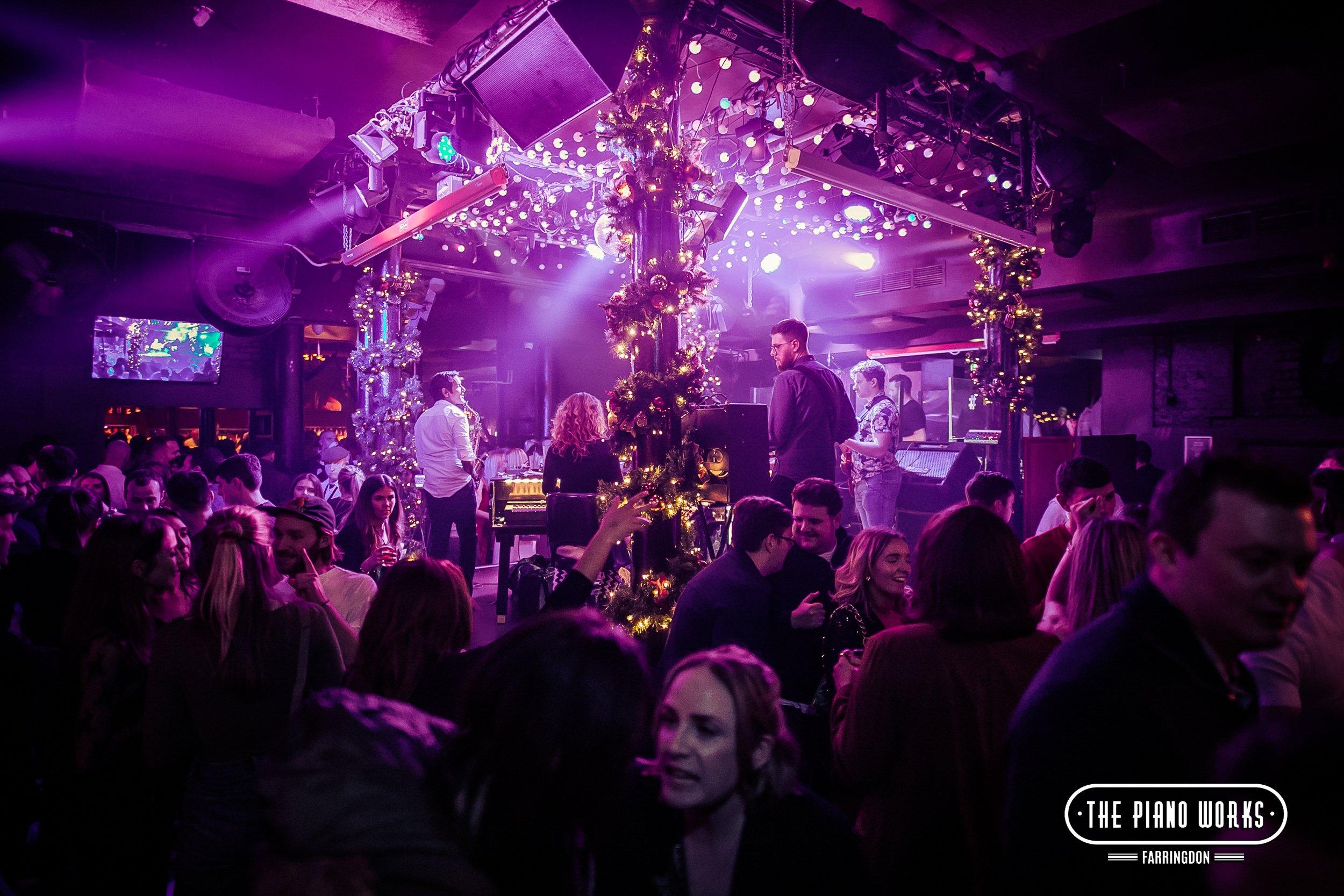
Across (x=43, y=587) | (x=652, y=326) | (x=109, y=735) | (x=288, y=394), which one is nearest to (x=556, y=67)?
(x=652, y=326)

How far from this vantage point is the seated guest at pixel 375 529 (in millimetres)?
4012

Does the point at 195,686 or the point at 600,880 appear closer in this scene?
the point at 600,880

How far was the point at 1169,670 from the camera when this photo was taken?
1.20m

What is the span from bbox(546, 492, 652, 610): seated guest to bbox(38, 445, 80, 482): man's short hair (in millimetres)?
3847

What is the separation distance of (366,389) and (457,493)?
1789 millimetres

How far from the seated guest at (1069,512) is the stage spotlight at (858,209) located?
418cm

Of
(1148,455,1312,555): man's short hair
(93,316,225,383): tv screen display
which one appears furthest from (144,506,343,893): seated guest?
(93,316,225,383): tv screen display

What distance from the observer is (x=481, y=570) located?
27.4ft

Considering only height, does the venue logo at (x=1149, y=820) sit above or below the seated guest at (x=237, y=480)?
below

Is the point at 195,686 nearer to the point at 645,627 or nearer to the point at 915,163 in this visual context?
the point at 645,627

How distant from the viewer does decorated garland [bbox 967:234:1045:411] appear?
6.80m

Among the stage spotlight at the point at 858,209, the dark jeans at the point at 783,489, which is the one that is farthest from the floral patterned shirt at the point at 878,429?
the dark jeans at the point at 783,489

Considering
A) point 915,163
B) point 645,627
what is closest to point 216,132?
point 645,627

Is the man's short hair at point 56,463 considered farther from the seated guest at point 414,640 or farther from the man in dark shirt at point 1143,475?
the man in dark shirt at point 1143,475
